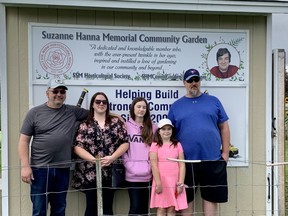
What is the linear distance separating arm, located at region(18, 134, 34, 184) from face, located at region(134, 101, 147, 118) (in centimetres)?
122

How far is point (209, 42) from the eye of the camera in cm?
587

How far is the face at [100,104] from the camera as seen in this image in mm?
5156

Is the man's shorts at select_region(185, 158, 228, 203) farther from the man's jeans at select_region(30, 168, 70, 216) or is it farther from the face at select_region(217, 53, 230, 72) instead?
the man's jeans at select_region(30, 168, 70, 216)

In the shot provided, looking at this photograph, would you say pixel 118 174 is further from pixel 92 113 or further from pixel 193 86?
pixel 193 86

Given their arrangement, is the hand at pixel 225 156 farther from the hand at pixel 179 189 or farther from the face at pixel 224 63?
the face at pixel 224 63

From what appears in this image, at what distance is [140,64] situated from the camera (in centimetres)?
577

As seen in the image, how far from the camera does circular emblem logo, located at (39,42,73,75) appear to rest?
5555mm

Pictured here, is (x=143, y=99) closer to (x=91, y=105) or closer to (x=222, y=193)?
(x=91, y=105)

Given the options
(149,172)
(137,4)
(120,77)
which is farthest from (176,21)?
(149,172)

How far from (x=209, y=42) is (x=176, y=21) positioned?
0.50 meters

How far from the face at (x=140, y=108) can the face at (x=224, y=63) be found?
125 centimetres

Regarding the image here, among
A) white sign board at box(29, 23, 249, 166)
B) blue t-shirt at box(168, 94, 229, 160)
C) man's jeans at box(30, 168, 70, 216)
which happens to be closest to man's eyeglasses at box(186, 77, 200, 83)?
blue t-shirt at box(168, 94, 229, 160)

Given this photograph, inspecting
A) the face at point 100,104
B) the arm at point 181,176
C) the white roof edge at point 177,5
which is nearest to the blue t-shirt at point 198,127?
the arm at point 181,176

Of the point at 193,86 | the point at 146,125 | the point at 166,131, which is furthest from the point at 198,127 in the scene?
the point at 146,125
